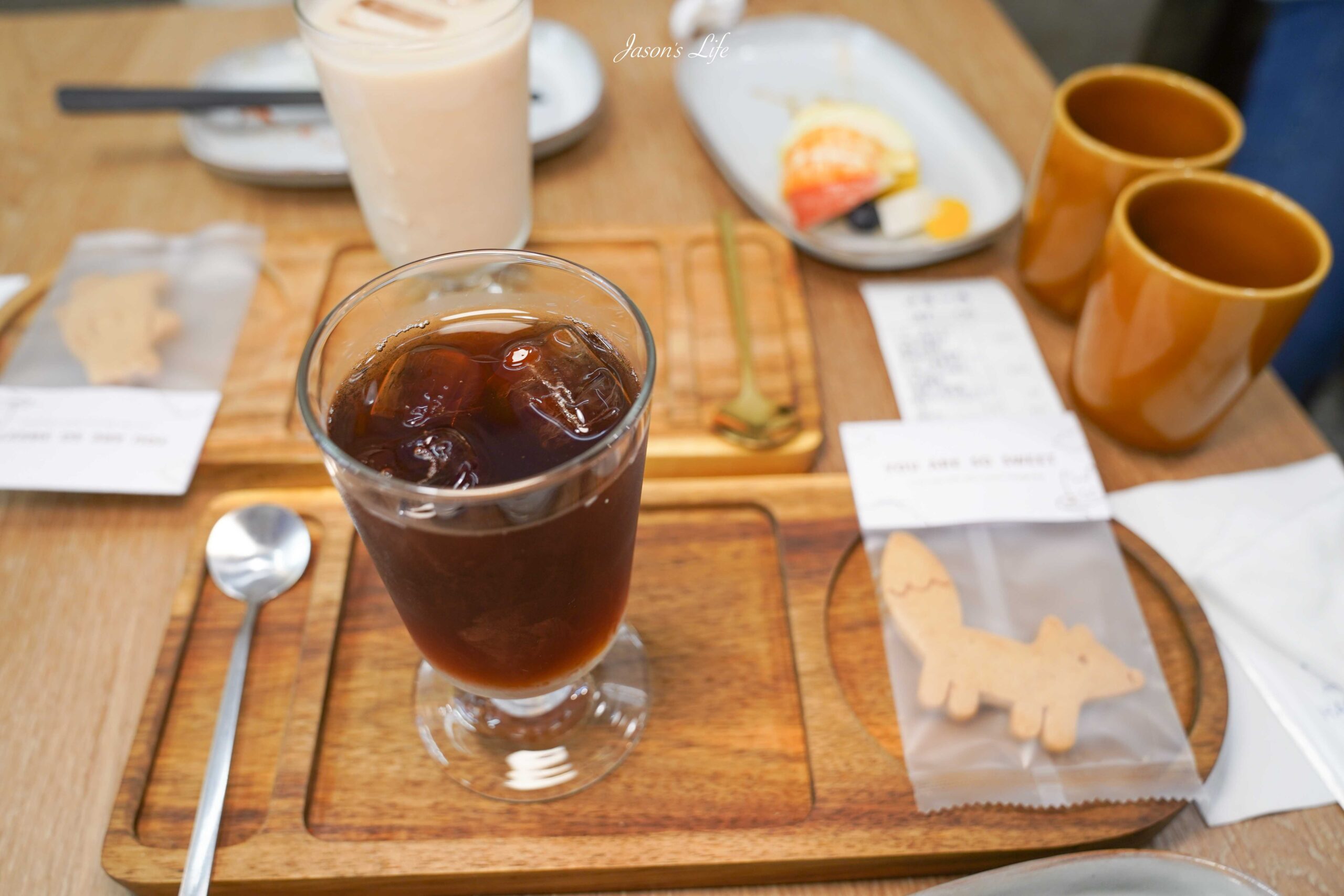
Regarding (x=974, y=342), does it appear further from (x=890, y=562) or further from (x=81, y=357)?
(x=81, y=357)

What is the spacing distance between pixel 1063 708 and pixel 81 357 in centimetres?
91

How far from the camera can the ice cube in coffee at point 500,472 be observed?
47cm

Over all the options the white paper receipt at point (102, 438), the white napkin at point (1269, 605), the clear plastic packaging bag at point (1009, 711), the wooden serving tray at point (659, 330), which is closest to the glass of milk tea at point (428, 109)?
the wooden serving tray at point (659, 330)

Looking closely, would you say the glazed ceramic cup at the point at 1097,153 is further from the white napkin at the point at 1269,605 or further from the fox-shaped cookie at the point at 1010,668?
the fox-shaped cookie at the point at 1010,668

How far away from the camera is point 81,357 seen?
855mm

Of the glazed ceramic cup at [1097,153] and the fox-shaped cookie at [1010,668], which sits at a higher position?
the glazed ceramic cup at [1097,153]

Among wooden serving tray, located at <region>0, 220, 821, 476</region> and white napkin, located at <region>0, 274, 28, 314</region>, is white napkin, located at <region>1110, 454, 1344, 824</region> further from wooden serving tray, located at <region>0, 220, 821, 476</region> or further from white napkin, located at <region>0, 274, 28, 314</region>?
white napkin, located at <region>0, 274, 28, 314</region>

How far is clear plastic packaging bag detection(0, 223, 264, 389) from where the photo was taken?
86 centimetres

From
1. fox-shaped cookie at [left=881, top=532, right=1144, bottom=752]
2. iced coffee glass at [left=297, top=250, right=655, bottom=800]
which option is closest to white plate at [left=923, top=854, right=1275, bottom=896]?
fox-shaped cookie at [left=881, top=532, right=1144, bottom=752]

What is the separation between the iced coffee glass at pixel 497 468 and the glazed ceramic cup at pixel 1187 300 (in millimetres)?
495

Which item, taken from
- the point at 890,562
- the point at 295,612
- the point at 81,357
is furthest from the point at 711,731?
the point at 81,357

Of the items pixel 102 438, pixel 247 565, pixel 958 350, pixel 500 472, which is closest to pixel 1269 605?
pixel 958 350

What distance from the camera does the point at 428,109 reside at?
80 cm

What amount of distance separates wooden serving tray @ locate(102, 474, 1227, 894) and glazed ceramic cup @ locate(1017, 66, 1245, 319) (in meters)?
0.33
